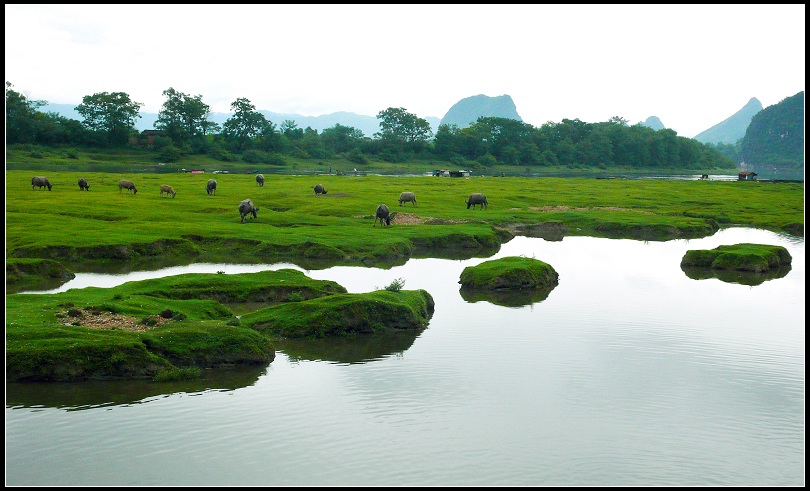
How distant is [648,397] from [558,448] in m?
3.87

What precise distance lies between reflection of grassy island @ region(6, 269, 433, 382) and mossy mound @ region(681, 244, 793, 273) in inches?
684

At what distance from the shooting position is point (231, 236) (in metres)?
39.5

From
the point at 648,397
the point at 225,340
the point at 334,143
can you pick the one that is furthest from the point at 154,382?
the point at 334,143

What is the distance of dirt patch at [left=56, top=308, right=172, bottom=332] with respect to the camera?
18688mm

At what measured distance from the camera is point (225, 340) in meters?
18.3

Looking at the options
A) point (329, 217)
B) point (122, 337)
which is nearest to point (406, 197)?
point (329, 217)

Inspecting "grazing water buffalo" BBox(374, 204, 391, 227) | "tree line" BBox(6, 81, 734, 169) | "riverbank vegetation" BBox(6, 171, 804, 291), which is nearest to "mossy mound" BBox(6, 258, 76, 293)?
"riverbank vegetation" BBox(6, 171, 804, 291)

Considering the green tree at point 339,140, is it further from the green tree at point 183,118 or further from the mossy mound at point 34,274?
the mossy mound at point 34,274

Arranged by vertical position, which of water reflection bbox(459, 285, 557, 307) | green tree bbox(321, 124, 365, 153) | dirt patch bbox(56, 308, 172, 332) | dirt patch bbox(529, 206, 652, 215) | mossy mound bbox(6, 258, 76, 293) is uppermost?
green tree bbox(321, 124, 365, 153)

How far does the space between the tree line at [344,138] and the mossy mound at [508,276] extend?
107 m

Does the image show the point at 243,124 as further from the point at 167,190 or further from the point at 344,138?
the point at 167,190

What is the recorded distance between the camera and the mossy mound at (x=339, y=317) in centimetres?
2088

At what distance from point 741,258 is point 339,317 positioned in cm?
2217

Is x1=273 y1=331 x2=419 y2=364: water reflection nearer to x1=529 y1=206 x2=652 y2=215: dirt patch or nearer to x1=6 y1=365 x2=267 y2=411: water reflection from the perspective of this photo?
x1=6 y1=365 x2=267 y2=411: water reflection
